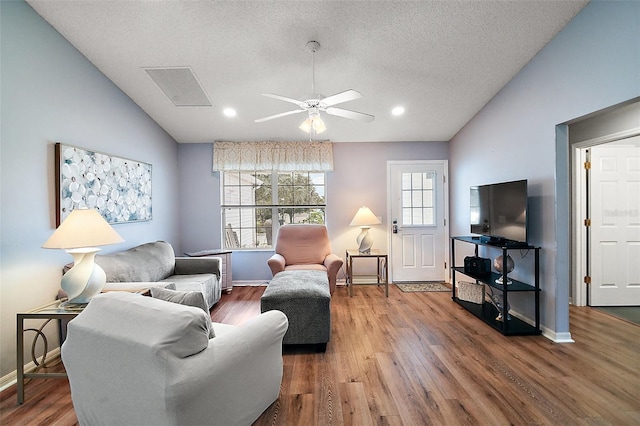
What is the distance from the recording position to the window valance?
185 inches

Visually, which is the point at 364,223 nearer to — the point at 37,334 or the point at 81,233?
the point at 81,233

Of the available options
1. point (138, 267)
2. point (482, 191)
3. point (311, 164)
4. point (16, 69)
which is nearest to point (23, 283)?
point (138, 267)

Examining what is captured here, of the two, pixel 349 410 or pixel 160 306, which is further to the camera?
pixel 349 410

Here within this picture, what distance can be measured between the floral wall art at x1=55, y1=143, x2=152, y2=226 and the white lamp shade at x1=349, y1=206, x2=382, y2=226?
9.34 feet

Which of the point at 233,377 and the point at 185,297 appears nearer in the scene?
the point at 233,377

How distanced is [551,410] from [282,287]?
2.04m

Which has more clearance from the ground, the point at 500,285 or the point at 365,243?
the point at 365,243

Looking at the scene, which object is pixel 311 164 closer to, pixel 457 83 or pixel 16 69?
pixel 457 83

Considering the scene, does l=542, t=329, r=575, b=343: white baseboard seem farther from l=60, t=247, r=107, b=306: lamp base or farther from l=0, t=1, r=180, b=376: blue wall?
l=0, t=1, r=180, b=376: blue wall

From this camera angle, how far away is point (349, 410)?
1794 mm

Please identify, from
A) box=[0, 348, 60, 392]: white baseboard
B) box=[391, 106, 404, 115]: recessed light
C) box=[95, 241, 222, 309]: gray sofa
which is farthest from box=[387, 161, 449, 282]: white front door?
box=[0, 348, 60, 392]: white baseboard

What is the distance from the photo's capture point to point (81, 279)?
80.4 inches

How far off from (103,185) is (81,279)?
1428 millimetres

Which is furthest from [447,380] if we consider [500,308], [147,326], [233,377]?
[147,326]
